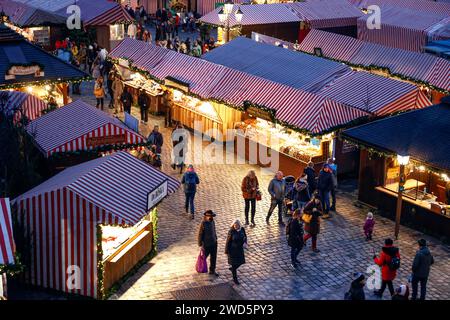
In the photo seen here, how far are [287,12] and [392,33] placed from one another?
5278mm

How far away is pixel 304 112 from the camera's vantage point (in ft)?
67.3

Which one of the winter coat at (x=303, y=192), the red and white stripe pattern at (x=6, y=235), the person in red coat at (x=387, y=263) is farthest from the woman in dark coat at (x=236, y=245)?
the red and white stripe pattern at (x=6, y=235)

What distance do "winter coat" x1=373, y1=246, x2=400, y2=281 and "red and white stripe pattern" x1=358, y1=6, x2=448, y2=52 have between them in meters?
20.5

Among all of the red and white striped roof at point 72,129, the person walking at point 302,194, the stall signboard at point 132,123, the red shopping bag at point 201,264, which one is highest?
the red and white striped roof at point 72,129

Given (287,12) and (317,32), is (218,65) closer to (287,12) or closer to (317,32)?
(317,32)

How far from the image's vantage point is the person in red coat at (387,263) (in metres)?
14.1

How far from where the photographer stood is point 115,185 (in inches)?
579

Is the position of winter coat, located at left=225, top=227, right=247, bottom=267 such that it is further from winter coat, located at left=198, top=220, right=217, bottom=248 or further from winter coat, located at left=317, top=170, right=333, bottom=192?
winter coat, located at left=317, top=170, right=333, bottom=192

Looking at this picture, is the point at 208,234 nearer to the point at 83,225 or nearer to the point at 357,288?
the point at 83,225

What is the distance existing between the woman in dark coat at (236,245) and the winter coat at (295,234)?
1108mm

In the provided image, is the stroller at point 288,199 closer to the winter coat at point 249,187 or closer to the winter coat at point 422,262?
the winter coat at point 249,187

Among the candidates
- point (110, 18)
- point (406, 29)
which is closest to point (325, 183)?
point (406, 29)

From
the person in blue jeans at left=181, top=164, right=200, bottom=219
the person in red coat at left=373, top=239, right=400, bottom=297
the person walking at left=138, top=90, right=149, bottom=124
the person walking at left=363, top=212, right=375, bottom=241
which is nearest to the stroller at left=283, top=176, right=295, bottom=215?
the person walking at left=363, top=212, right=375, bottom=241

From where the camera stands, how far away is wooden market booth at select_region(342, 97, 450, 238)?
17469 mm
